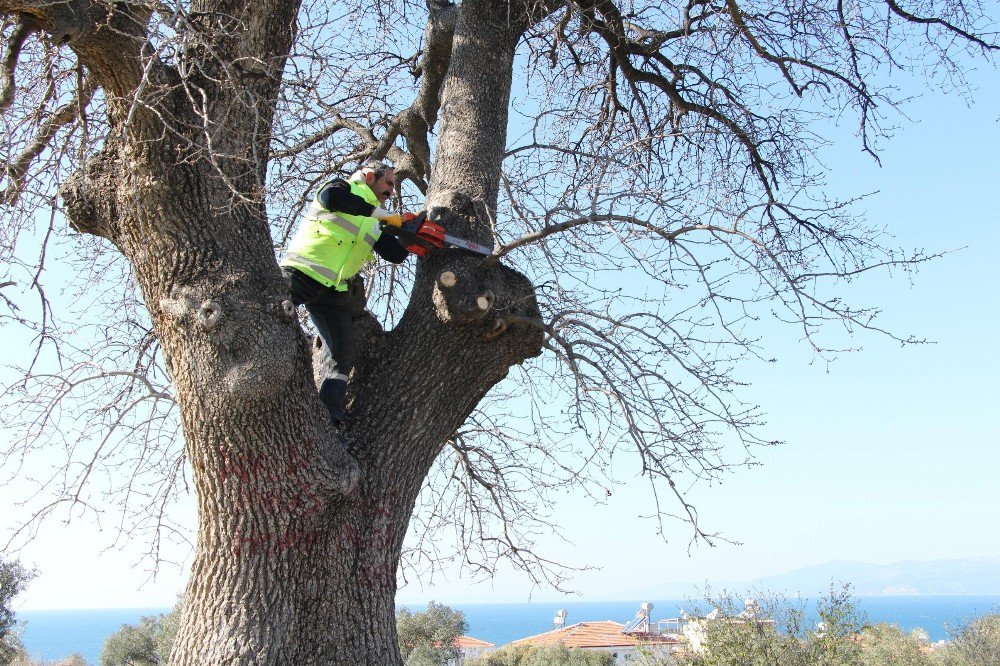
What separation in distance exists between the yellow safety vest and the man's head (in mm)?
190

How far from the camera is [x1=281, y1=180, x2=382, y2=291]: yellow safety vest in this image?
4.23 m

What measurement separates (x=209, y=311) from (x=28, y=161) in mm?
1716

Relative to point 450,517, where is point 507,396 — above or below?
above

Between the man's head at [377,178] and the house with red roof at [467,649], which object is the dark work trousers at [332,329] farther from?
the house with red roof at [467,649]

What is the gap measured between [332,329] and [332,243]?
1.42 ft

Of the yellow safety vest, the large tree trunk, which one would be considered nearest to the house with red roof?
the large tree trunk

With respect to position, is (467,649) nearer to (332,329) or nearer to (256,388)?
(332,329)

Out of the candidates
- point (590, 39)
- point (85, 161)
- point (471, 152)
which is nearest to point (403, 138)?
point (471, 152)

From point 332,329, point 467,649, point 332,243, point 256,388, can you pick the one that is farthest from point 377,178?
point 467,649

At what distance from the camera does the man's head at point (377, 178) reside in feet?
14.6

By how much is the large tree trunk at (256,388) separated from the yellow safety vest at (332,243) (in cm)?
28

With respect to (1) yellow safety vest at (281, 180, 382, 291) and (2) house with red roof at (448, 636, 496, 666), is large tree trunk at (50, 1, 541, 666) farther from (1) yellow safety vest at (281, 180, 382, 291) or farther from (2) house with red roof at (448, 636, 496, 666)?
(2) house with red roof at (448, 636, 496, 666)

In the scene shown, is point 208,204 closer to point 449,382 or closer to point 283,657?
point 449,382

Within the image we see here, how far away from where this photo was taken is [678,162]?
707 centimetres
